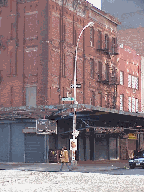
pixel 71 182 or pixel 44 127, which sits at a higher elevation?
pixel 44 127

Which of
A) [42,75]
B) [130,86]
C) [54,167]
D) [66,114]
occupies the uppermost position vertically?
[130,86]

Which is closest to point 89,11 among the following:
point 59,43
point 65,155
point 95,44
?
point 95,44

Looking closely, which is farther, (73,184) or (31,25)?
(31,25)

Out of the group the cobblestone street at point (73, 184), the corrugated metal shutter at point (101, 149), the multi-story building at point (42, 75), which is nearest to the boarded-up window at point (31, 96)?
the multi-story building at point (42, 75)

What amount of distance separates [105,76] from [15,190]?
38.4m

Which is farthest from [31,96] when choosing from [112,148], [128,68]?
[128,68]

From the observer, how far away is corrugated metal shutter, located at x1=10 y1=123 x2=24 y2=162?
138 feet

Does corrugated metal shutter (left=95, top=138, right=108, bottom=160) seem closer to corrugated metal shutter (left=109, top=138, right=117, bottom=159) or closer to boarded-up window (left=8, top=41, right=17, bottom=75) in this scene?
corrugated metal shutter (left=109, top=138, right=117, bottom=159)

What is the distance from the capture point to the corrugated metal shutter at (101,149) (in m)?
48.8

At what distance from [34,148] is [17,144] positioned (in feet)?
6.04

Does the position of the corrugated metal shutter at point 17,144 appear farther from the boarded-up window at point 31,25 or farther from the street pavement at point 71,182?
the street pavement at point 71,182

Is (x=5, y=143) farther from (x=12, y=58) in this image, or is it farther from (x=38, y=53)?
(x=38, y=53)

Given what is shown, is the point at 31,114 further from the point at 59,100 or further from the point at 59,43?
the point at 59,43

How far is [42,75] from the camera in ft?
143
